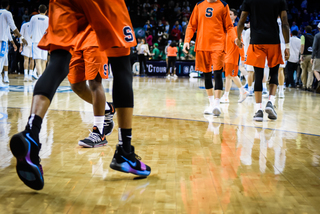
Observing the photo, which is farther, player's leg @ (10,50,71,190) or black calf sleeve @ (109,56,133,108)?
black calf sleeve @ (109,56,133,108)

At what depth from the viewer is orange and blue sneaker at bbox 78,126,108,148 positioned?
249 centimetres

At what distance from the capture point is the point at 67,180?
1724 mm

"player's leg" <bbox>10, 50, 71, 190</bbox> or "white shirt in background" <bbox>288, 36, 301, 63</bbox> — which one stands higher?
"white shirt in background" <bbox>288, 36, 301, 63</bbox>

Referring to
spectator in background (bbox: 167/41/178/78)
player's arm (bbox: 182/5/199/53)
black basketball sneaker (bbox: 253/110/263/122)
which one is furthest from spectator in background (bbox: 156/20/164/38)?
black basketball sneaker (bbox: 253/110/263/122)

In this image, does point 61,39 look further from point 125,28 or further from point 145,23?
point 145,23

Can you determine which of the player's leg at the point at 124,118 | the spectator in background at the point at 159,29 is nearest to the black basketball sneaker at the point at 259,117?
the player's leg at the point at 124,118

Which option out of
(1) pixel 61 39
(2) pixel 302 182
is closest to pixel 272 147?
(2) pixel 302 182

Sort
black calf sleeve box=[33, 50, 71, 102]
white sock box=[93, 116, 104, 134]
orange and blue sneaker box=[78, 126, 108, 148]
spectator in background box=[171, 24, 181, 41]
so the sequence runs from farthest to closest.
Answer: spectator in background box=[171, 24, 181, 41] < white sock box=[93, 116, 104, 134] < orange and blue sneaker box=[78, 126, 108, 148] < black calf sleeve box=[33, 50, 71, 102]

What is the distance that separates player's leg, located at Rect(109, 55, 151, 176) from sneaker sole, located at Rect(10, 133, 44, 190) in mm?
436

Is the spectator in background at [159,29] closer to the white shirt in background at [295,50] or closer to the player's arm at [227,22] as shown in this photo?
the white shirt in background at [295,50]

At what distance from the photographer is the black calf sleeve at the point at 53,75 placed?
1.59 meters

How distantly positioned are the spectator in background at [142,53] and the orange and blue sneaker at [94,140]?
41.7ft

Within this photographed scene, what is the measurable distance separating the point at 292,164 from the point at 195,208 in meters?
1.01

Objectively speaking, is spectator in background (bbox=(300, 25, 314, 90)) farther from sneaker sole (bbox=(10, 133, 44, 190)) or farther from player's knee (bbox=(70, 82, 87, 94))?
sneaker sole (bbox=(10, 133, 44, 190))
